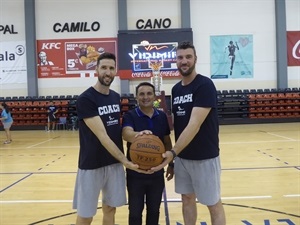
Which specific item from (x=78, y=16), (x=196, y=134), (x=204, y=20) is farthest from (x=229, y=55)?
(x=196, y=134)

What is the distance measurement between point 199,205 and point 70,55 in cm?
1370

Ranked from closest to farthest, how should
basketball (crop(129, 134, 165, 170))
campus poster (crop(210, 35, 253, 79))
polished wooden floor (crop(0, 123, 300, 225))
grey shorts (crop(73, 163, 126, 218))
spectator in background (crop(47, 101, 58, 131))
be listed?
basketball (crop(129, 134, 165, 170))
grey shorts (crop(73, 163, 126, 218))
polished wooden floor (crop(0, 123, 300, 225))
spectator in background (crop(47, 101, 58, 131))
campus poster (crop(210, 35, 253, 79))

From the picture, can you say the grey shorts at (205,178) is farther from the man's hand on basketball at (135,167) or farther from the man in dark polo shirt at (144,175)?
the man's hand on basketball at (135,167)

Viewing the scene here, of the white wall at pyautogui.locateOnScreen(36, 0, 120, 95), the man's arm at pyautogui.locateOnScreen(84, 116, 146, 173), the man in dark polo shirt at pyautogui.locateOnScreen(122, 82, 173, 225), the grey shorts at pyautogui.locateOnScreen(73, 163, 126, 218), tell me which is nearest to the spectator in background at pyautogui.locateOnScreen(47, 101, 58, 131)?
the white wall at pyautogui.locateOnScreen(36, 0, 120, 95)

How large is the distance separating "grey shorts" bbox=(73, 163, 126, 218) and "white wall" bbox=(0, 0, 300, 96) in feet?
45.6

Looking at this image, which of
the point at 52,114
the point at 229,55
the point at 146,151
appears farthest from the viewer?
the point at 229,55

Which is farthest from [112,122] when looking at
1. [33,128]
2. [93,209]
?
[33,128]

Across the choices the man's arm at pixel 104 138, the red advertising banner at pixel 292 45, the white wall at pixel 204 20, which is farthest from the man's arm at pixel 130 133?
the red advertising banner at pixel 292 45

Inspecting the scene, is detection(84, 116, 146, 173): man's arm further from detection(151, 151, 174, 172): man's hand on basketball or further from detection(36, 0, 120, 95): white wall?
detection(36, 0, 120, 95): white wall

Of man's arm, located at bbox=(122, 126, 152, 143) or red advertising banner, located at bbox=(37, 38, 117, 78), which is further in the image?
red advertising banner, located at bbox=(37, 38, 117, 78)

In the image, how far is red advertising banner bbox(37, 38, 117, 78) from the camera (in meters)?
16.9

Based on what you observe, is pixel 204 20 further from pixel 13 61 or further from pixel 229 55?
pixel 13 61

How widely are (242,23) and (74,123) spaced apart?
9.06 m

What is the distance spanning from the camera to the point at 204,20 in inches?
663
